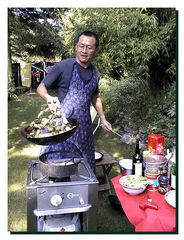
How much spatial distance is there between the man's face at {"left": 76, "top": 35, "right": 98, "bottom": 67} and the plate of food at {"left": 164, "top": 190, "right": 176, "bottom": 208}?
0.78 m

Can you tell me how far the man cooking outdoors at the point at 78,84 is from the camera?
4.38 ft

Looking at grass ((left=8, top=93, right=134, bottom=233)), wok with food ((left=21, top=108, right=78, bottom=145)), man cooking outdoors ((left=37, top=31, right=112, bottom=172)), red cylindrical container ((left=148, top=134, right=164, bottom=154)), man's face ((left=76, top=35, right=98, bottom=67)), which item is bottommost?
grass ((left=8, top=93, right=134, bottom=233))

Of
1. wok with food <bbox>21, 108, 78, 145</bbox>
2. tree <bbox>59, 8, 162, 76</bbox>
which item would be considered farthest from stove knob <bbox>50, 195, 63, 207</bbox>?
tree <bbox>59, 8, 162, 76</bbox>

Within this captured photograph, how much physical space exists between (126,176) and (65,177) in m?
0.30

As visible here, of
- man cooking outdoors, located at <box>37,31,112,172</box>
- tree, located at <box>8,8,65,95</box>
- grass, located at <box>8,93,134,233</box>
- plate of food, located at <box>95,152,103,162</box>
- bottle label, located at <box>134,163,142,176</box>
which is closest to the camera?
bottle label, located at <box>134,163,142,176</box>

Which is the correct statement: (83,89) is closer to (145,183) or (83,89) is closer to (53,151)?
(53,151)

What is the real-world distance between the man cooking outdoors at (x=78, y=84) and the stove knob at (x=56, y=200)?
363 millimetres

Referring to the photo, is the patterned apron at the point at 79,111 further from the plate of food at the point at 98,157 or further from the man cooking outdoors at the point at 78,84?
the plate of food at the point at 98,157

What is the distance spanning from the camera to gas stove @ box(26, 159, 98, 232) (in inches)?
40.9

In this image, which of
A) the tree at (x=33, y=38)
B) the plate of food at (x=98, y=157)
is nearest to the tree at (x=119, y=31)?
the tree at (x=33, y=38)

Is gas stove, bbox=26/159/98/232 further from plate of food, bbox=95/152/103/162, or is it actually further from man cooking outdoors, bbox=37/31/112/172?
plate of food, bbox=95/152/103/162

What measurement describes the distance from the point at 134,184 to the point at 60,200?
12.8 inches

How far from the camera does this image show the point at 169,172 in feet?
3.78
